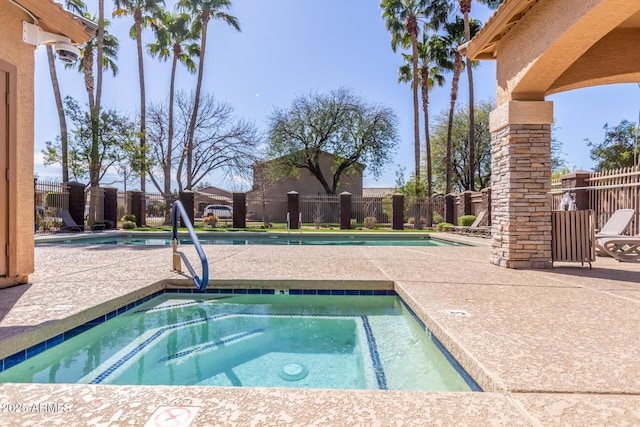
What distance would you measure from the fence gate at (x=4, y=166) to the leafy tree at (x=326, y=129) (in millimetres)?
20402

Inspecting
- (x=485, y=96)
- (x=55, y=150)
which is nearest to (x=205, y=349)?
(x=55, y=150)

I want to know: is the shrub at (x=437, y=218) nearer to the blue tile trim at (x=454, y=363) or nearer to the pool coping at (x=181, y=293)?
the pool coping at (x=181, y=293)

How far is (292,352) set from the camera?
9.54 ft

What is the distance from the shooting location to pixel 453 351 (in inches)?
88.3

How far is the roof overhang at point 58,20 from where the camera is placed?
12.4 feet

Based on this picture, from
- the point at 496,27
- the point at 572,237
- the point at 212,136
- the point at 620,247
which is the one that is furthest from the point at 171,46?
the point at 620,247

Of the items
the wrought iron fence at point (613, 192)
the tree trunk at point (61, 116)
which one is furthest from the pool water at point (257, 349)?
the tree trunk at point (61, 116)

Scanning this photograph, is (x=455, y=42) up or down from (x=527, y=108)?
up

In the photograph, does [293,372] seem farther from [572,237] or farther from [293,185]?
[293,185]

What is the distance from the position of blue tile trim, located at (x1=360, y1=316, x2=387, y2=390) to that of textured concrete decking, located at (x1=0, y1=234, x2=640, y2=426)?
0.49m

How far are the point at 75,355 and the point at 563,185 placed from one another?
39.4 ft

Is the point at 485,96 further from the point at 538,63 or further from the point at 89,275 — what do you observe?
the point at 89,275

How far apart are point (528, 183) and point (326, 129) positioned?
19681 millimetres

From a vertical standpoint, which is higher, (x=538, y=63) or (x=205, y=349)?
(x=538, y=63)
